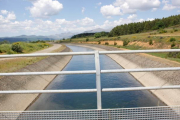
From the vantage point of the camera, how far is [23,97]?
10.9 meters

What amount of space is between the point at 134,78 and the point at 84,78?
18.0 feet

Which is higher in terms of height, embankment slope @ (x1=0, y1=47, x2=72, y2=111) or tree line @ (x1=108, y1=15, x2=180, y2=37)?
tree line @ (x1=108, y1=15, x2=180, y2=37)

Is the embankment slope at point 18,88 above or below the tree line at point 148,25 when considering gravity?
below

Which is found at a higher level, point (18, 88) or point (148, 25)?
point (148, 25)

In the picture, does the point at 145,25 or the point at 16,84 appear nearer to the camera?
the point at 16,84

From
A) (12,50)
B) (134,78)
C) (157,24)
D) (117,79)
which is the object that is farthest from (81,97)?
(157,24)

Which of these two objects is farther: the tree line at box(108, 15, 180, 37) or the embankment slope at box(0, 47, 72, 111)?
the tree line at box(108, 15, 180, 37)

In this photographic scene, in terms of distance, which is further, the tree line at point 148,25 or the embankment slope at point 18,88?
the tree line at point 148,25

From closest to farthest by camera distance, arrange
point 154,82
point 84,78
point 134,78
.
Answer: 1. point 154,82
2. point 84,78
3. point 134,78

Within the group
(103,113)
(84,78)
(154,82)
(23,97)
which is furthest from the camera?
(84,78)

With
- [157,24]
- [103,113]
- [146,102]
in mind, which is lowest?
[146,102]

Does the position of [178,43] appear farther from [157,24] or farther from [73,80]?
[157,24]

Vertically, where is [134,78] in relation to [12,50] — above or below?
below

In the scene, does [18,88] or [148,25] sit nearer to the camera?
[18,88]
